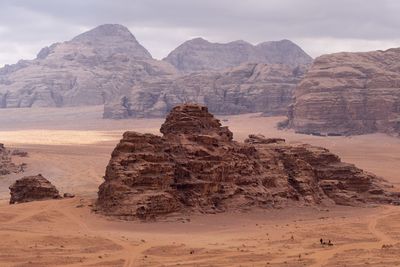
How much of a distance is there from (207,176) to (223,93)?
10737 cm

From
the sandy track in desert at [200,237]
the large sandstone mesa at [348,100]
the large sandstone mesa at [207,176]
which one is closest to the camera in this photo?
the sandy track in desert at [200,237]

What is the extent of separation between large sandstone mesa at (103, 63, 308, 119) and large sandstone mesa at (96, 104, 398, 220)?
295 ft

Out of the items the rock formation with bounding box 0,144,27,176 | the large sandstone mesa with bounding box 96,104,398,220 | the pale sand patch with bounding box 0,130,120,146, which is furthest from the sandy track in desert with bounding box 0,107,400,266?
the pale sand patch with bounding box 0,130,120,146

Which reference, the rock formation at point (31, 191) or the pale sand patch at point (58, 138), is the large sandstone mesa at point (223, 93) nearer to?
the pale sand patch at point (58, 138)

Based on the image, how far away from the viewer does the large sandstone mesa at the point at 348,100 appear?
320ft

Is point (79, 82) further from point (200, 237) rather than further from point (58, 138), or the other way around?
point (200, 237)

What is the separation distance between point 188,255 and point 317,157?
1859 centimetres

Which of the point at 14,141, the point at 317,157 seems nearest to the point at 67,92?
the point at 14,141

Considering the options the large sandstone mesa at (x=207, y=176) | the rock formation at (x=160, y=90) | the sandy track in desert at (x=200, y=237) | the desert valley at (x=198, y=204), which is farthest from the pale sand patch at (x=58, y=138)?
the large sandstone mesa at (x=207, y=176)

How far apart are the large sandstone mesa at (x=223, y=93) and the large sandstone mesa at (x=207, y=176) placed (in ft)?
295

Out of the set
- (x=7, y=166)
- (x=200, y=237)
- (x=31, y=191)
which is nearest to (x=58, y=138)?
(x=7, y=166)

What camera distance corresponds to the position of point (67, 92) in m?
180

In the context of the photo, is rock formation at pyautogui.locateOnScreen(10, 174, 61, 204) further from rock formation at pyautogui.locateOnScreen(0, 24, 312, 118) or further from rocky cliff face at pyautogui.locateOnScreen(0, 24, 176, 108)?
rocky cliff face at pyautogui.locateOnScreen(0, 24, 176, 108)

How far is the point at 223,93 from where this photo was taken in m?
139
